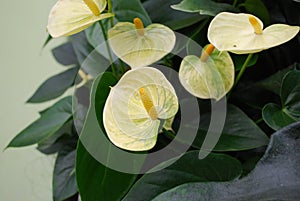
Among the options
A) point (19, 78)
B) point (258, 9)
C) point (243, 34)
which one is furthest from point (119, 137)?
point (19, 78)

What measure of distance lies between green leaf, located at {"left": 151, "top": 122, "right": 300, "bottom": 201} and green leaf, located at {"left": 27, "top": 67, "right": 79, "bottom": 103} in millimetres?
421

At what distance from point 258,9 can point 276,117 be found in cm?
14

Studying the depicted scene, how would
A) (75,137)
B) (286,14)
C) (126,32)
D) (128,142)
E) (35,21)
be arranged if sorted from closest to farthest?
(128,142), (126,32), (286,14), (75,137), (35,21)

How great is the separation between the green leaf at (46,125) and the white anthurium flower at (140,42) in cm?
19

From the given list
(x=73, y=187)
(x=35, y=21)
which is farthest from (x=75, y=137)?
(x=35, y=21)

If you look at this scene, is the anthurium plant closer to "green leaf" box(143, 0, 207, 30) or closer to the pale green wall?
"green leaf" box(143, 0, 207, 30)

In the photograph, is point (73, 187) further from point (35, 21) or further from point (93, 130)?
point (35, 21)

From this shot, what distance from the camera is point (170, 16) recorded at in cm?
56

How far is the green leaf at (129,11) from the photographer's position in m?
0.53

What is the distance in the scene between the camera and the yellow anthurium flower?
417mm

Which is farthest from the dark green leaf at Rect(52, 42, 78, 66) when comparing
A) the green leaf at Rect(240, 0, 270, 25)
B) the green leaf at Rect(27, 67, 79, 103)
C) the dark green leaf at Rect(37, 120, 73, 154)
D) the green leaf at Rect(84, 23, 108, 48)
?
the green leaf at Rect(240, 0, 270, 25)

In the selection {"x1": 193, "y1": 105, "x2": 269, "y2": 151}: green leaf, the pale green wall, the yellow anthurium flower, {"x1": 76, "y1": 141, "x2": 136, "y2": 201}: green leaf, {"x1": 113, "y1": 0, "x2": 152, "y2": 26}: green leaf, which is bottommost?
the pale green wall

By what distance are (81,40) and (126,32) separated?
0.66ft

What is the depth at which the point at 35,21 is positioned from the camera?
110 cm
